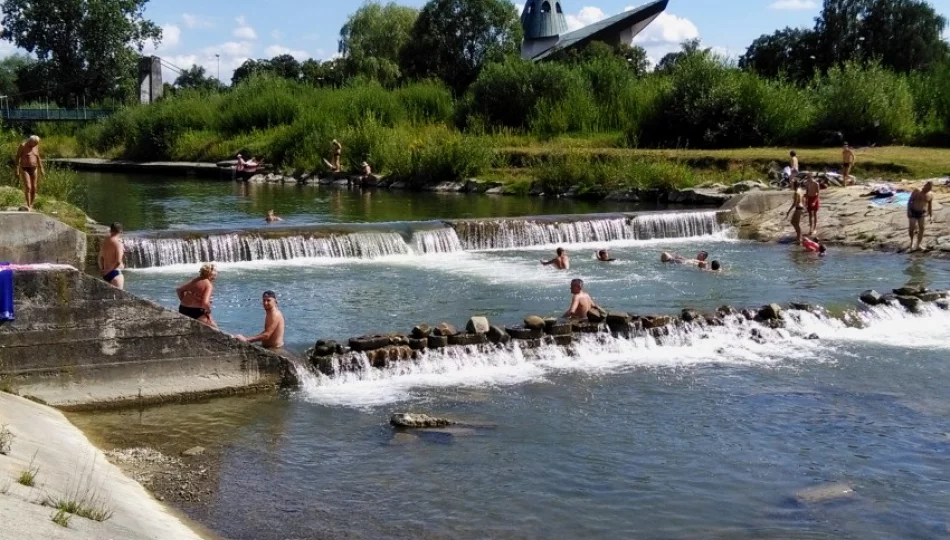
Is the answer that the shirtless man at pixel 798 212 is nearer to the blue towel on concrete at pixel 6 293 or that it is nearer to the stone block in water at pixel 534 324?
the stone block in water at pixel 534 324

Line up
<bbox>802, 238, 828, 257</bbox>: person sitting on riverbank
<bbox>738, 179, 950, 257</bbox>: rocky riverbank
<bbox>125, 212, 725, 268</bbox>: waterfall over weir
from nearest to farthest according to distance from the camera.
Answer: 1. <bbox>125, 212, 725, 268</bbox>: waterfall over weir
2. <bbox>802, 238, 828, 257</bbox>: person sitting on riverbank
3. <bbox>738, 179, 950, 257</bbox>: rocky riverbank

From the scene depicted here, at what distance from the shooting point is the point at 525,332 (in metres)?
14.4

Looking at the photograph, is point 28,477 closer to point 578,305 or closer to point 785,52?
point 578,305

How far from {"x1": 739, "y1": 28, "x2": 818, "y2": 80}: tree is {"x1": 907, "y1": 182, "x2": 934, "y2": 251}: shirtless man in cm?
4567

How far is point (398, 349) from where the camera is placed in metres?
13.5

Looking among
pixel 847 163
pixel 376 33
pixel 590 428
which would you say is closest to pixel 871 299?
pixel 590 428

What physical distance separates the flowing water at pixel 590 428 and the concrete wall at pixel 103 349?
16.9 inches

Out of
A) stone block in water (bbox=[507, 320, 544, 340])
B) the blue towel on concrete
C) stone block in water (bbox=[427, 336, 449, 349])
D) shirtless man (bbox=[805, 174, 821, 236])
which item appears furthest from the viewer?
shirtless man (bbox=[805, 174, 821, 236])

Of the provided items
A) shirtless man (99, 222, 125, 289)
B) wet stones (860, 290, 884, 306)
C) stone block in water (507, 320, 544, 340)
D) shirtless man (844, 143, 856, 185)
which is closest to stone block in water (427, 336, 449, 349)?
stone block in water (507, 320, 544, 340)

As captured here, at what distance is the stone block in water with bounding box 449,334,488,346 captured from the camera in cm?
1396

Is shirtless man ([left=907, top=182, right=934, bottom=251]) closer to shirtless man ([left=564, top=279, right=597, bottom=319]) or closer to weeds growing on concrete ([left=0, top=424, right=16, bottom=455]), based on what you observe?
shirtless man ([left=564, top=279, right=597, bottom=319])

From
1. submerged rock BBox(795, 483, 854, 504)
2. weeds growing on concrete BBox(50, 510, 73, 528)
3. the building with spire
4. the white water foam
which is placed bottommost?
submerged rock BBox(795, 483, 854, 504)

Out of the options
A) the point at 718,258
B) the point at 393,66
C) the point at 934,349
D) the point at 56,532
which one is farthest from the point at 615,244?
the point at 393,66

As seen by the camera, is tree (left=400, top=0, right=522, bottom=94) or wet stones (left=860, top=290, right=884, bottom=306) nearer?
wet stones (left=860, top=290, right=884, bottom=306)
